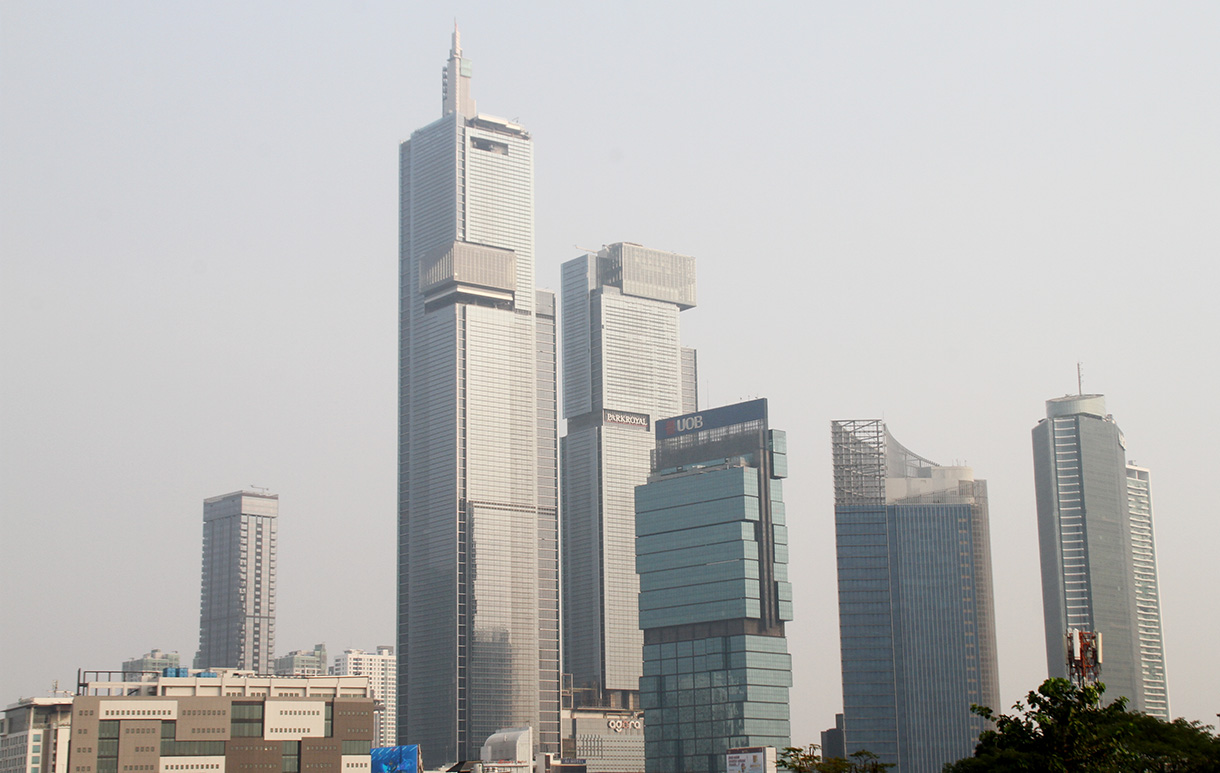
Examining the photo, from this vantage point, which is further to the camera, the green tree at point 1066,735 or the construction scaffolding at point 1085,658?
the construction scaffolding at point 1085,658

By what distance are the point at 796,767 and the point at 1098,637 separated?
16.9 meters

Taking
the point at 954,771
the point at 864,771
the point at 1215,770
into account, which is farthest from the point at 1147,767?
the point at 864,771

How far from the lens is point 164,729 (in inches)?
7830

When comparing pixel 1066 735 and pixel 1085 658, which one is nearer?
pixel 1066 735

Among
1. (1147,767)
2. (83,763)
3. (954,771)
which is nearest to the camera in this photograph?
(1147,767)

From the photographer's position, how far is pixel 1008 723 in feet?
186

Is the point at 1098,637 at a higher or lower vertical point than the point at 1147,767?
higher

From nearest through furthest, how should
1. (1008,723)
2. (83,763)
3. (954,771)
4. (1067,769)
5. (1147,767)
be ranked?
(1067,769)
(1008,723)
(1147,767)
(954,771)
(83,763)

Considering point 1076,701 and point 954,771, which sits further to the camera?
point 954,771

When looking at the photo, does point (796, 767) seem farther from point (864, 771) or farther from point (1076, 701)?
point (1076, 701)

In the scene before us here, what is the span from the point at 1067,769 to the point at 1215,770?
25453 mm

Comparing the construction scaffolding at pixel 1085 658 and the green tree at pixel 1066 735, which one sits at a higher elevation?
the construction scaffolding at pixel 1085 658

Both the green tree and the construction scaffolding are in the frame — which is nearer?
the green tree

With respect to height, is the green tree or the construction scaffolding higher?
the construction scaffolding
